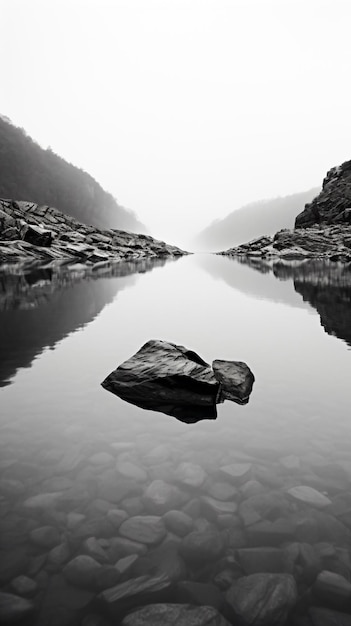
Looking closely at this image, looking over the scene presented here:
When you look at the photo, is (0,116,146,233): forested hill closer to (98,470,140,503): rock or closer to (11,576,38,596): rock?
(98,470,140,503): rock

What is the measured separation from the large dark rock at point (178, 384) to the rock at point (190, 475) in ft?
5.01

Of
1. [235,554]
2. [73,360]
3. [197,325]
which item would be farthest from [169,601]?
[197,325]

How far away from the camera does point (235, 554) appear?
343 centimetres

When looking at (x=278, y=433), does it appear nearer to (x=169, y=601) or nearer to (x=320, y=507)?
(x=320, y=507)

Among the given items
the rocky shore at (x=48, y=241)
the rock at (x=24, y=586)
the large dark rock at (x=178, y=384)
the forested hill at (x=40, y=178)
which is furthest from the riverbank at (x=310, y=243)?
the forested hill at (x=40, y=178)

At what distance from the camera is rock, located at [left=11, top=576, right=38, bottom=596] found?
302 cm

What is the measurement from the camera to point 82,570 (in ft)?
10.7

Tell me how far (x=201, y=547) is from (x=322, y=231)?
11017cm

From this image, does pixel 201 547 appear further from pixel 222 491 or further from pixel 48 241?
pixel 48 241

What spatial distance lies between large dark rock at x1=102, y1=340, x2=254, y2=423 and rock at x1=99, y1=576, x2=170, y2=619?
3351 millimetres

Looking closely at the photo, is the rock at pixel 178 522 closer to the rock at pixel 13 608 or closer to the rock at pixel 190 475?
the rock at pixel 190 475

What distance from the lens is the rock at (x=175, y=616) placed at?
2.77 meters

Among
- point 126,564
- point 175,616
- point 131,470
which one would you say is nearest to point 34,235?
point 131,470

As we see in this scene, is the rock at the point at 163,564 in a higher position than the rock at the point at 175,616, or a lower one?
lower
